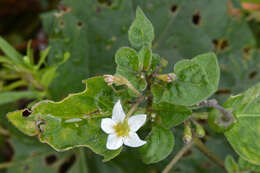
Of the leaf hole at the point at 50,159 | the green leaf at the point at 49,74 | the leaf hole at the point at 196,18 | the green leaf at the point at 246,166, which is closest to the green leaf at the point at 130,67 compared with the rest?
the green leaf at the point at 49,74

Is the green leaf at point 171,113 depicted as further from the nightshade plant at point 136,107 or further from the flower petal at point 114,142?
the flower petal at point 114,142

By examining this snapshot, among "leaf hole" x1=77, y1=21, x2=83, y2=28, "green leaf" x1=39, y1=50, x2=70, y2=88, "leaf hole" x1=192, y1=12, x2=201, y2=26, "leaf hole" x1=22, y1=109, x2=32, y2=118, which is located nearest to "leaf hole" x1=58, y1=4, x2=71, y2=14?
"leaf hole" x1=77, y1=21, x2=83, y2=28

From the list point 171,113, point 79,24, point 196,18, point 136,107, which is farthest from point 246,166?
point 79,24

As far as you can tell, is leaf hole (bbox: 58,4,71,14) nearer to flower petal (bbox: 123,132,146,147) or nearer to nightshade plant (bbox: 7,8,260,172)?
nightshade plant (bbox: 7,8,260,172)

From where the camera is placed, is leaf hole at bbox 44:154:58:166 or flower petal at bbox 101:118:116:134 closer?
flower petal at bbox 101:118:116:134

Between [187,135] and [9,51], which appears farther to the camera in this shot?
[9,51]

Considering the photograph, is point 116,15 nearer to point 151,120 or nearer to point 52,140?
point 151,120

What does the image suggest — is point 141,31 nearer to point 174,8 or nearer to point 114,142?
point 114,142

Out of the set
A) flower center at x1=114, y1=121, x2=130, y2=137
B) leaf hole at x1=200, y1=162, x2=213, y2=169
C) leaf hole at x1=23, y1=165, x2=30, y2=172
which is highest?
flower center at x1=114, y1=121, x2=130, y2=137
